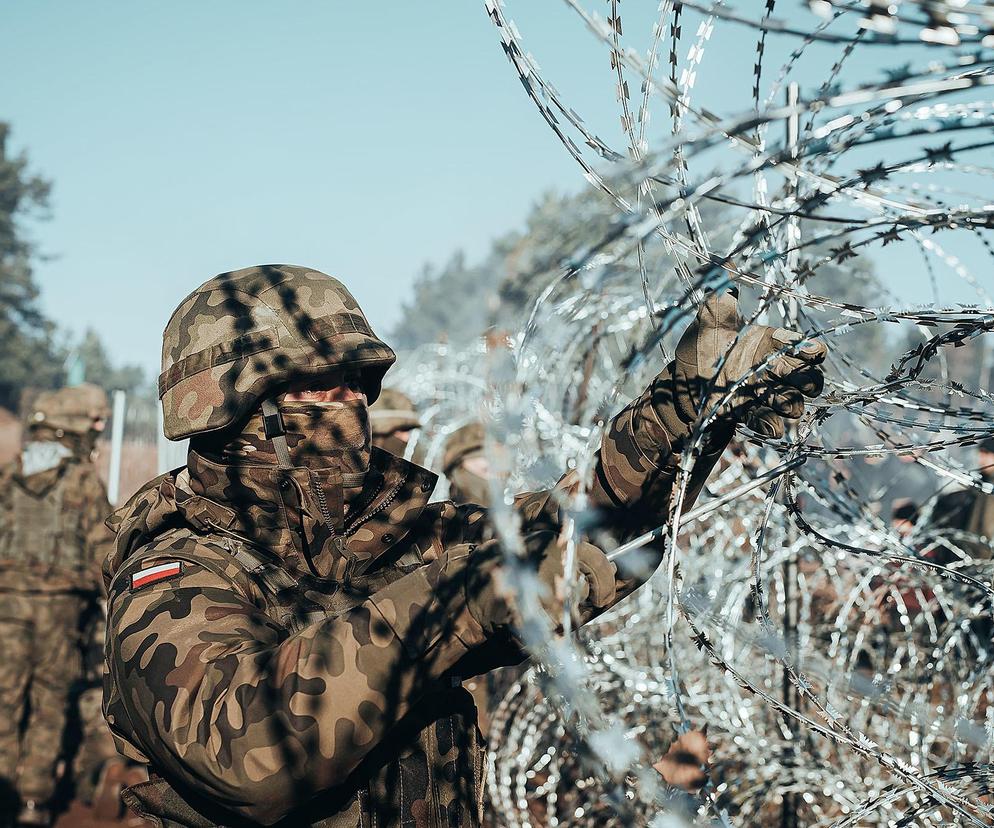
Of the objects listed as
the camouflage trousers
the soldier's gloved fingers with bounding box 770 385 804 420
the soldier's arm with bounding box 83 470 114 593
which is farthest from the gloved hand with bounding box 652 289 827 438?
the camouflage trousers

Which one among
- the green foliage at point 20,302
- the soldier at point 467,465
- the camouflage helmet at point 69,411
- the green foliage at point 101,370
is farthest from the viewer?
the green foliage at point 101,370

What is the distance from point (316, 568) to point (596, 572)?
3.07 feet

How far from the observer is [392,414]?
662cm

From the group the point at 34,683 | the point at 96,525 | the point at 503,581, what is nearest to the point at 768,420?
the point at 503,581

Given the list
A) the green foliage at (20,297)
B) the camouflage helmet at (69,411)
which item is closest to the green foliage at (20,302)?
the green foliage at (20,297)

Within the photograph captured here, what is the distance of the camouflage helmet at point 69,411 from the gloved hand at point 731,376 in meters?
6.22

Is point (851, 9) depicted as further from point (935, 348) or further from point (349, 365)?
point (349, 365)

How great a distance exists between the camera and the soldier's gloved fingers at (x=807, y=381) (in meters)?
2.11

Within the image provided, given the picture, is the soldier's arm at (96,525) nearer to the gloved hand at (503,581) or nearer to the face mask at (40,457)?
the face mask at (40,457)

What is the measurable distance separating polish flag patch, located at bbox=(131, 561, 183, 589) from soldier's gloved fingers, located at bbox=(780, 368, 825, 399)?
4.41ft

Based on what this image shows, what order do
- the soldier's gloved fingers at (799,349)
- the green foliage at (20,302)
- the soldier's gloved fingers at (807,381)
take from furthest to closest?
the green foliage at (20,302), the soldier's gloved fingers at (807,381), the soldier's gloved fingers at (799,349)

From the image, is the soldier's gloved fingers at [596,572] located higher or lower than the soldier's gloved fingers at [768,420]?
lower

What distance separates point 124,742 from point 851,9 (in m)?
1.94

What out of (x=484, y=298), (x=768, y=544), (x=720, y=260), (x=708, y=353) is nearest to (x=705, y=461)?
(x=708, y=353)
